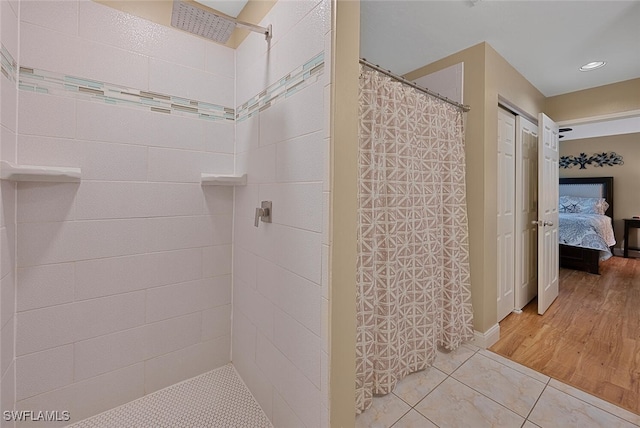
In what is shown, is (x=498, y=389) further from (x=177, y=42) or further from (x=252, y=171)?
(x=177, y=42)

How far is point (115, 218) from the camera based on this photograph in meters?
1.43

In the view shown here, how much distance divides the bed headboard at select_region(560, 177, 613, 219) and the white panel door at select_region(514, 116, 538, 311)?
4.08m

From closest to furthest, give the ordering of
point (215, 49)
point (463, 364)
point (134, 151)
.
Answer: point (134, 151) < point (215, 49) < point (463, 364)

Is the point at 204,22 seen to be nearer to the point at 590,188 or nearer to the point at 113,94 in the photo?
the point at 113,94

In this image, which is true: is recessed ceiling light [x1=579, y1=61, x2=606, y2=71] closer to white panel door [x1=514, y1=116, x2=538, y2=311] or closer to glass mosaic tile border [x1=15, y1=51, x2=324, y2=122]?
white panel door [x1=514, y1=116, x2=538, y2=311]

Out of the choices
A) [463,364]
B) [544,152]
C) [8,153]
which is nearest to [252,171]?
[8,153]

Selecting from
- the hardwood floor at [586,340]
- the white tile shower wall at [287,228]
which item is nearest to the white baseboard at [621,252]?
the hardwood floor at [586,340]

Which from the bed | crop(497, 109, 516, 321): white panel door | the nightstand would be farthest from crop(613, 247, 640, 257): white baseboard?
crop(497, 109, 516, 321): white panel door

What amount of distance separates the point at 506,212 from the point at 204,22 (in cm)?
269

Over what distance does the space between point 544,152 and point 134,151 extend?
335 centimetres

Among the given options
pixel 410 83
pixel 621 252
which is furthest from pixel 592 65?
pixel 621 252

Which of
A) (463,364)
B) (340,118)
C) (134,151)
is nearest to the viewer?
(340,118)

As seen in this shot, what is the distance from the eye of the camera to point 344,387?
1.08 metres

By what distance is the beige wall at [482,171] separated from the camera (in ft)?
6.83
